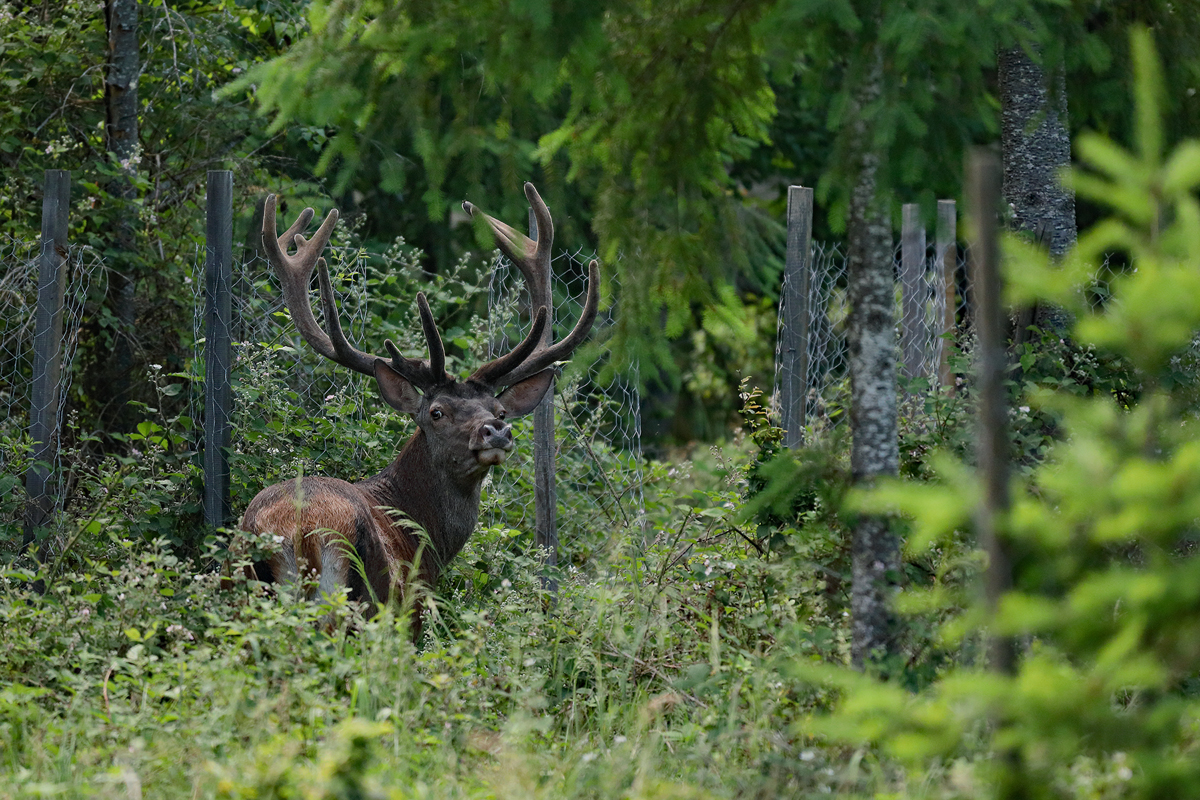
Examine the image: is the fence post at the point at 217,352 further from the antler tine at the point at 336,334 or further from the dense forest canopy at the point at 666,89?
the dense forest canopy at the point at 666,89

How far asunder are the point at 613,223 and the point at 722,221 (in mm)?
449

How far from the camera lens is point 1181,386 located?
17.7ft

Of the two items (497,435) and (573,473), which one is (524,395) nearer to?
(497,435)

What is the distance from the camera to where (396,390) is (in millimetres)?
6590

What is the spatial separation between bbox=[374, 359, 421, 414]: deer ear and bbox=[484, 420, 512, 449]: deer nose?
62 cm

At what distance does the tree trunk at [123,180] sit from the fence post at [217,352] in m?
1.43

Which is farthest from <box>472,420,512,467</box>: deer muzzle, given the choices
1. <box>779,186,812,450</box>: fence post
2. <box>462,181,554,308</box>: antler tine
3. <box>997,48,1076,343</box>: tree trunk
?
<box>997,48,1076,343</box>: tree trunk

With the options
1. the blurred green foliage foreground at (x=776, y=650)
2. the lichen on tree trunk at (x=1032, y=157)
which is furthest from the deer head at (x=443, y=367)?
the lichen on tree trunk at (x=1032, y=157)

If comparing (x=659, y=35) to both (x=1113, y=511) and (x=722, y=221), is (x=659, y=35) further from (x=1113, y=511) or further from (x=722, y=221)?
(x=1113, y=511)

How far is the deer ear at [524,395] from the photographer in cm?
673

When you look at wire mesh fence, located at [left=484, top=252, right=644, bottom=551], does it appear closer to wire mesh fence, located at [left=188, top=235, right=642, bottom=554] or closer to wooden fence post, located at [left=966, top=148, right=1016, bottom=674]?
wire mesh fence, located at [left=188, top=235, right=642, bottom=554]

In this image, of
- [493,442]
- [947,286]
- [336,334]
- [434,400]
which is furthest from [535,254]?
[947,286]

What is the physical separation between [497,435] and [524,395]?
72cm

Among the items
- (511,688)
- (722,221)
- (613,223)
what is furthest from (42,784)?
(722,221)
